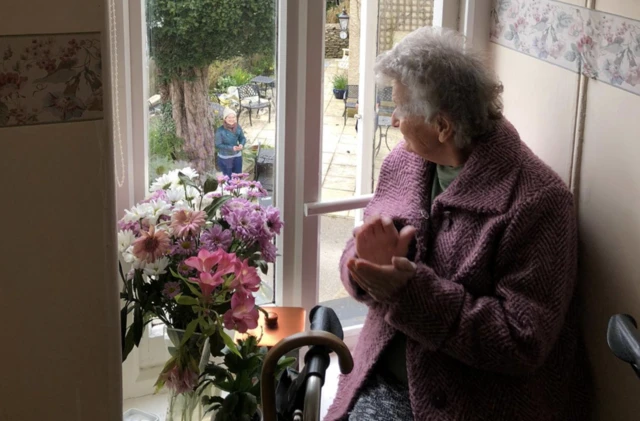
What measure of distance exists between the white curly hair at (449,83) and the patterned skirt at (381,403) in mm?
562

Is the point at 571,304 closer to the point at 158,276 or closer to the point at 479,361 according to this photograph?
the point at 479,361

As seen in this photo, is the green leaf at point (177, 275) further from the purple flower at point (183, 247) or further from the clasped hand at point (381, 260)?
the clasped hand at point (381, 260)

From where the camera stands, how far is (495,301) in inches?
65.9

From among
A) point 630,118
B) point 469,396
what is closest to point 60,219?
point 469,396

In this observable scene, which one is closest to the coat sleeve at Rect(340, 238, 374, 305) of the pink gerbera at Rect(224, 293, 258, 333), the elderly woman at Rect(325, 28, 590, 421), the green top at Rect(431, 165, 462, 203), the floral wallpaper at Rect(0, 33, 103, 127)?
the elderly woman at Rect(325, 28, 590, 421)

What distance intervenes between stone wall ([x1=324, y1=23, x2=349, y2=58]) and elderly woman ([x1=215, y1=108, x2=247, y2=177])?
0.98 feet

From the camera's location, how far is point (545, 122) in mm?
1949

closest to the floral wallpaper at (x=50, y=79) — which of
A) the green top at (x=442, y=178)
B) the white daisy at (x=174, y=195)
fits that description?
the white daisy at (x=174, y=195)

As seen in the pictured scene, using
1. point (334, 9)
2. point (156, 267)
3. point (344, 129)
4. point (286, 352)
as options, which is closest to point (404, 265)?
point (286, 352)

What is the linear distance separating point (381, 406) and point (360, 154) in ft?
2.43

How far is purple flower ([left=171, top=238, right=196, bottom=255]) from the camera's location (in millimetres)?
1703

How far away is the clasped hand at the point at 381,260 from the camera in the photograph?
1.67m

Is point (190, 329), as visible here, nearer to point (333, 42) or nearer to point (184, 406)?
point (184, 406)

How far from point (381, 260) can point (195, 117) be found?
63 cm
